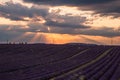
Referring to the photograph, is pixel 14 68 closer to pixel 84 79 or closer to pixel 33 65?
pixel 33 65

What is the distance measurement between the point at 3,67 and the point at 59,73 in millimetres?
5097

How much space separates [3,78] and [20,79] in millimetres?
1254

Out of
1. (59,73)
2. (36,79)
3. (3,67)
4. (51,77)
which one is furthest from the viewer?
(3,67)

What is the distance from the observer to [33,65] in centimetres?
3194

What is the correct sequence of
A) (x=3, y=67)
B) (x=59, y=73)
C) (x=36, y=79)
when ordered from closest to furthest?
(x=36, y=79)
(x=59, y=73)
(x=3, y=67)

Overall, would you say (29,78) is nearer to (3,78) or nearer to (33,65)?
(3,78)

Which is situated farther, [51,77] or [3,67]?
[3,67]

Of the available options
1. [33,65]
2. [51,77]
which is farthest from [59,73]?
[33,65]

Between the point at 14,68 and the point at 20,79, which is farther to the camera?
the point at 14,68

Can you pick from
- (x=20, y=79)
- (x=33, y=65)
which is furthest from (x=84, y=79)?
(x=33, y=65)

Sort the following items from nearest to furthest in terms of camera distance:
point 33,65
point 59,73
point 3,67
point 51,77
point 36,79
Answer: point 36,79 → point 51,77 → point 59,73 → point 3,67 → point 33,65

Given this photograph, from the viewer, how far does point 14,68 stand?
28.9 m

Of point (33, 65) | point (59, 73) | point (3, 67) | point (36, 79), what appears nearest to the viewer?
point (36, 79)

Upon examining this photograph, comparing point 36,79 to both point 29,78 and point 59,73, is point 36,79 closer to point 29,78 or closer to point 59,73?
point 29,78
